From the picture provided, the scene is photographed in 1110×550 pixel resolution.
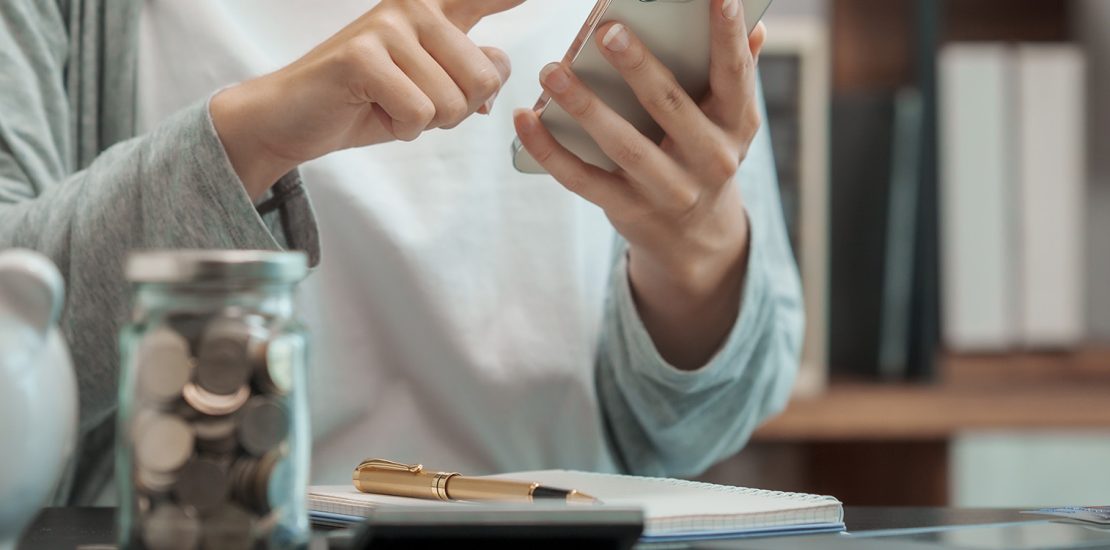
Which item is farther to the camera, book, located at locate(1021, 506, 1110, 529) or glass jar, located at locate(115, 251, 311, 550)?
book, located at locate(1021, 506, 1110, 529)

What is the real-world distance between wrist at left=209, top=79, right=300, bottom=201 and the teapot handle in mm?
255

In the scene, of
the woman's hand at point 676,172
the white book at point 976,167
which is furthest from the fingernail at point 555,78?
the white book at point 976,167

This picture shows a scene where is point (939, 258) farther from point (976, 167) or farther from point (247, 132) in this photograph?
point (247, 132)

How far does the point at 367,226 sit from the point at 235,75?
15 cm

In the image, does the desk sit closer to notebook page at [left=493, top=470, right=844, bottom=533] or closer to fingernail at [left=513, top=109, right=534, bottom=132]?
notebook page at [left=493, top=470, right=844, bottom=533]

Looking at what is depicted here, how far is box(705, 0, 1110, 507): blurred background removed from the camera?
4.21 feet

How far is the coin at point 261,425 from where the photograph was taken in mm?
368

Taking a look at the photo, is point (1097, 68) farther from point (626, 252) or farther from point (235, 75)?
point (235, 75)

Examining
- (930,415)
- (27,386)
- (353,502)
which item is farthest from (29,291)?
(930,415)

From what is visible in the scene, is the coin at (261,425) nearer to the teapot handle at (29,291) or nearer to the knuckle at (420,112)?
the teapot handle at (29,291)

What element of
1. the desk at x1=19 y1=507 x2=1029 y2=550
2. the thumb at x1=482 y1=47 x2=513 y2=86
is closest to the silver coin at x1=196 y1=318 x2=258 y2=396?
the desk at x1=19 y1=507 x2=1029 y2=550

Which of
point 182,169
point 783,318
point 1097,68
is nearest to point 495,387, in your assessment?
point 783,318

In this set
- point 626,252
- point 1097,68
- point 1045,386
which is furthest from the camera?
point 1097,68

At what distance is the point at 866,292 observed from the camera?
4.51 ft
